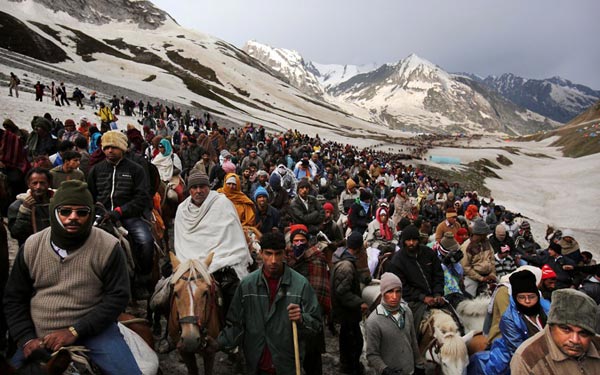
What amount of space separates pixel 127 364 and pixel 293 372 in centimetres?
181

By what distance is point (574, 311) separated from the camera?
306 centimetres

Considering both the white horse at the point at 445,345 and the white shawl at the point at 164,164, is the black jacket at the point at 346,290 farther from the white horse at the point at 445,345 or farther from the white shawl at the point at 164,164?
the white shawl at the point at 164,164

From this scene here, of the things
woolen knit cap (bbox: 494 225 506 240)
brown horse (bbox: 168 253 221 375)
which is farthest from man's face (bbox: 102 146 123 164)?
woolen knit cap (bbox: 494 225 506 240)

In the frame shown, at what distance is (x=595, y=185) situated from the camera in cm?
4469

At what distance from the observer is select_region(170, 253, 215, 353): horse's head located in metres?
4.13

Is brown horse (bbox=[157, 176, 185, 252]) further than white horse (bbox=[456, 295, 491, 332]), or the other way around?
brown horse (bbox=[157, 176, 185, 252])

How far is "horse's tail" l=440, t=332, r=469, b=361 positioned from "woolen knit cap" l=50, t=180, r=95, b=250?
4671 mm

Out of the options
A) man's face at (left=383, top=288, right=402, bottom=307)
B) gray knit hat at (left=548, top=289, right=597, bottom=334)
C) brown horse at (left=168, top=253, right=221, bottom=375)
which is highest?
gray knit hat at (left=548, top=289, right=597, bottom=334)

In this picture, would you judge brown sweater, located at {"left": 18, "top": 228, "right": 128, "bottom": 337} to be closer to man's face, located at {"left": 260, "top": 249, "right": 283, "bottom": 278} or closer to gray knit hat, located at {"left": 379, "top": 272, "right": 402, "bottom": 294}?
man's face, located at {"left": 260, "top": 249, "right": 283, "bottom": 278}

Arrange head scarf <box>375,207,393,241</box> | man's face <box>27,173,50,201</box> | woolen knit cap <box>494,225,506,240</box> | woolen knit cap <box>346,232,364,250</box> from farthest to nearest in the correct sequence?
1. woolen knit cap <box>494,225,506,240</box>
2. head scarf <box>375,207,393,241</box>
3. woolen knit cap <box>346,232,364,250</box>
4. man's face <box>27,173,50,201</box>

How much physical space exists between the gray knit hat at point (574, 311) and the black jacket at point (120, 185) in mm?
5527

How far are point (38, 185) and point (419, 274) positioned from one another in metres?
5.65

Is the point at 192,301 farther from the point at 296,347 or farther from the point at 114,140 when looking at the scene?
the point at 114,140

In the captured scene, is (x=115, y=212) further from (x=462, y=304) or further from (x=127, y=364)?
(x=462, y=304)
